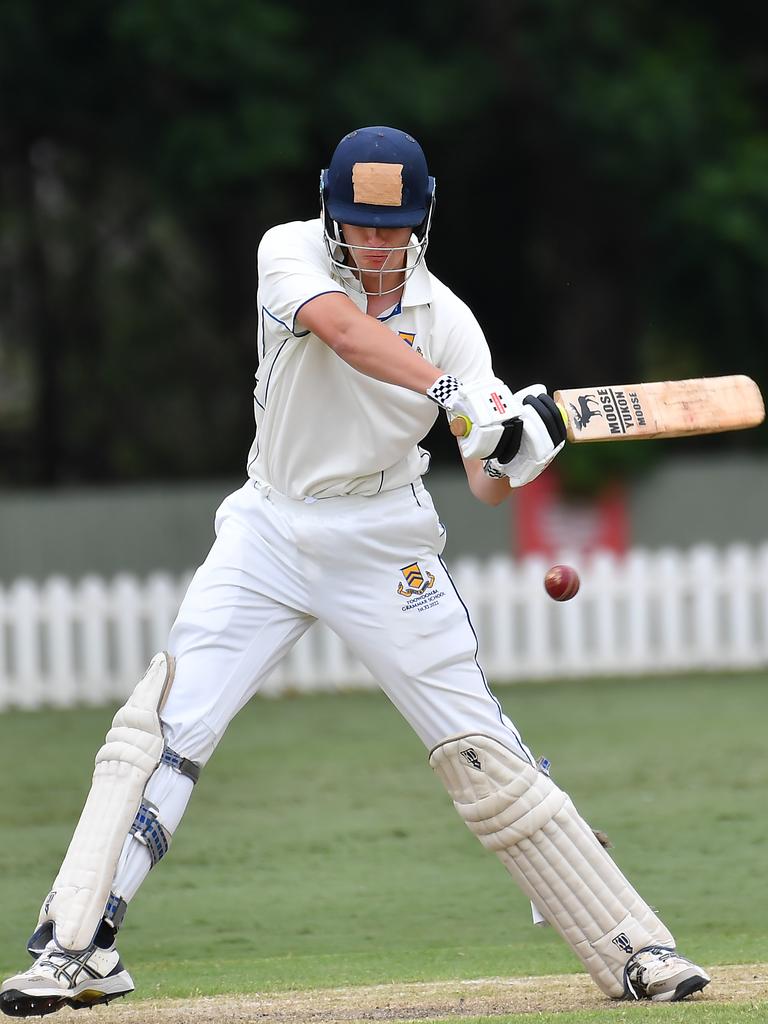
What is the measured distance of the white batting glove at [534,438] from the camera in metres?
3.66

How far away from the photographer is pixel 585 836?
4.01 metres

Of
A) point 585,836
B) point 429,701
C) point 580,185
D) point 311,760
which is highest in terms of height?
point 580,185

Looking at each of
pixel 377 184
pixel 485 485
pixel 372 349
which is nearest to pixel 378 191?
pixel 377 184

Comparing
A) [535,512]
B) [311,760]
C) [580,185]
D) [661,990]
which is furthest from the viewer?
[580,185]

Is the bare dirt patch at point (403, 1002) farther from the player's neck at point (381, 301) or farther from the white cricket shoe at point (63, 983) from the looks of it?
the player's neck at point (381, 301)

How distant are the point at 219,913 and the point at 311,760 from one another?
118 inches

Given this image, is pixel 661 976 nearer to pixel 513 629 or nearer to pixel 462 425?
pixel 462 425

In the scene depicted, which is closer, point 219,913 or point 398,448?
point 398,448

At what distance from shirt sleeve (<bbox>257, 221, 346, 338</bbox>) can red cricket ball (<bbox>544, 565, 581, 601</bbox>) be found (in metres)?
0.87

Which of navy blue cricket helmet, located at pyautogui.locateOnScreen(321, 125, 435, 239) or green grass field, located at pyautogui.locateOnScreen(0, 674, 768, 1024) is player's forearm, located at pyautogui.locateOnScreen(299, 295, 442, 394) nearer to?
navy blue cricket helmet, located at pyautogui.locateOnScreen(321, 125, 435, 239)

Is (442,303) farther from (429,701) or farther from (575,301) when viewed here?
(575,301)

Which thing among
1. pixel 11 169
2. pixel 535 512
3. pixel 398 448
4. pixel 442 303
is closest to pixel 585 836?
pixel 398 448

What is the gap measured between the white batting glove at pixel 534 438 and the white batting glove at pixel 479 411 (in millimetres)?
31

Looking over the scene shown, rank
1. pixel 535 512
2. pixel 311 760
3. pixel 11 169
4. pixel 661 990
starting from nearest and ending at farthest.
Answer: pixel 661 990 < pixel 311 760 < pixel 535 512 < pixel 11 169
